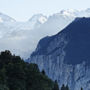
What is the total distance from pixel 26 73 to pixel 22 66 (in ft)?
10.3

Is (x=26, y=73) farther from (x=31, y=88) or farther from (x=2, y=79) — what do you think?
(x=2, y=79)

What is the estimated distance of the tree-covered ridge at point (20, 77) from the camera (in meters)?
129

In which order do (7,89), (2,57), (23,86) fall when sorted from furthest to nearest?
1. (2,57)
2. (23,86)
3. (7,89)

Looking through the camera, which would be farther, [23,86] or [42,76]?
[42,76]

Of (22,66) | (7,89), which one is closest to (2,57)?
(22,66)

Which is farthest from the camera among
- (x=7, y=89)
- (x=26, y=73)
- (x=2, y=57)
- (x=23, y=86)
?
(x=2, y=57)

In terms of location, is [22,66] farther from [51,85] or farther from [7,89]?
[7,89]

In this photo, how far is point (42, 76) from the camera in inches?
5630

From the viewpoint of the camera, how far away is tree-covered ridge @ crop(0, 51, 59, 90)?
12898 cm

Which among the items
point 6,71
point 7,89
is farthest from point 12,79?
point 7,89

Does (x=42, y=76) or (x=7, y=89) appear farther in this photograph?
(x=42, y=76)

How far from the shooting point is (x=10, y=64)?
454ft

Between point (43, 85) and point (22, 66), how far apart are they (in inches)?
315

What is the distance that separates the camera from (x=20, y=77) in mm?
134750
